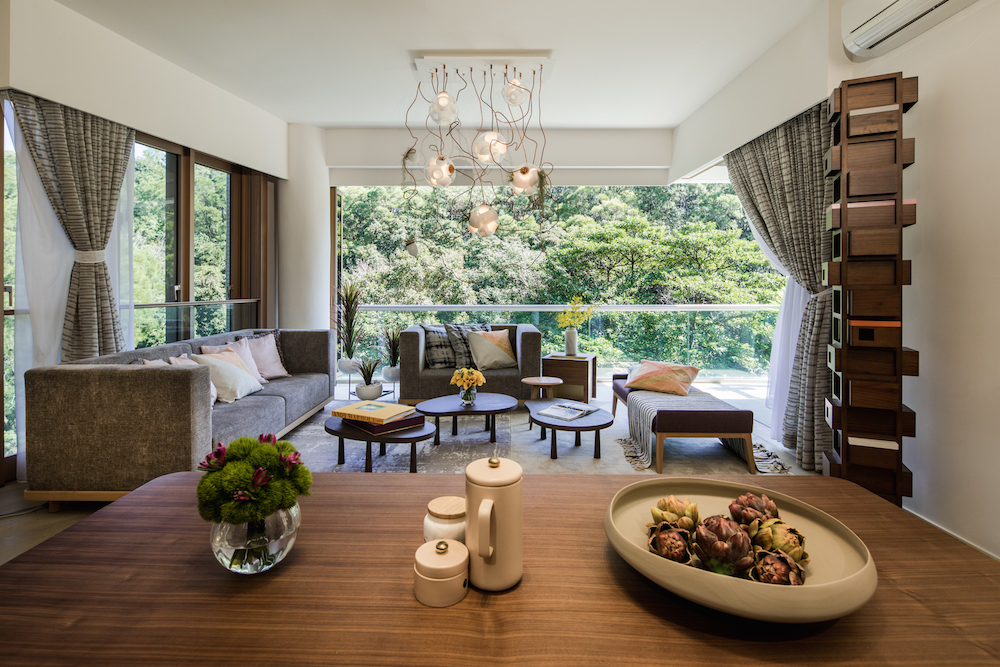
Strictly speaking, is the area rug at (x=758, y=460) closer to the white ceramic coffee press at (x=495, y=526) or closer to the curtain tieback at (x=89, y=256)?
the white ceramic coffee press at (x=495, y=526)

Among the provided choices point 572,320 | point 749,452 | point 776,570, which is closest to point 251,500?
point 776,570

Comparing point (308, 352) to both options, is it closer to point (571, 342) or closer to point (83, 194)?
point (83, 194)

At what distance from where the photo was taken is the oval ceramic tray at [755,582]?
0.59m

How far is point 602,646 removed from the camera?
1.97 feet

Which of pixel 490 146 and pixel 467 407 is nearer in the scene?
pixel 490 146

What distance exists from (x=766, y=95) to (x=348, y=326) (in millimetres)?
4210

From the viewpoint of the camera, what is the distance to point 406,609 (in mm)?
664

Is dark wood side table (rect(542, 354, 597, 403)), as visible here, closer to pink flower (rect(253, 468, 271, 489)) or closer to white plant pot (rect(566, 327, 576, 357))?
white plant pot (rect(566, 327, 576, 357))

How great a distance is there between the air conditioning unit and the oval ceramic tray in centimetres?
267

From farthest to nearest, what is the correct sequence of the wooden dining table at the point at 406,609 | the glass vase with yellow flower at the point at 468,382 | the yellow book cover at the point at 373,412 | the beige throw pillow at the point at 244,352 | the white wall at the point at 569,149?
the white wall at the point at 569,149, the beige throw pillow at the point at 244,352, the glass vase with yellow flower at the point at 468,382, the yellow book cover at the point at 373,412, the wooden dining table at the point at 406,609

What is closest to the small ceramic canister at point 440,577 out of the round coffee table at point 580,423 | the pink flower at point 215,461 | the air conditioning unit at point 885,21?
the pink flower at point 215,461

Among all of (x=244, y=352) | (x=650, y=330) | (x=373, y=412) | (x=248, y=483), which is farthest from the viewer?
(x=650, y=330)

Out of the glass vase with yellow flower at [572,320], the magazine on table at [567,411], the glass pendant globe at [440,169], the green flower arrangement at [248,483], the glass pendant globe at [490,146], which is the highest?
the glass pendant globe at [490,146]

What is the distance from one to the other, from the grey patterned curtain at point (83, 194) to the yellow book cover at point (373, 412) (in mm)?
1575
